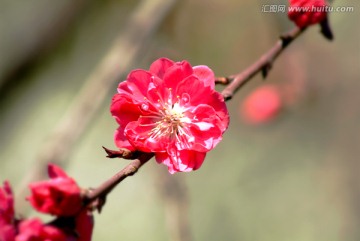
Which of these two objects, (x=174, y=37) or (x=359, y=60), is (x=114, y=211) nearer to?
(x=174, y=37)

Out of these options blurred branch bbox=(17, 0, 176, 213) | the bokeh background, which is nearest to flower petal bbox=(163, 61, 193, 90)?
blurred branch bbox=(17, 0, 176, 213)

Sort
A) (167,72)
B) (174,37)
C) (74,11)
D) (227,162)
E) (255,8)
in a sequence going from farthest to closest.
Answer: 1. (227,162)
2. (255,8)
3. (74,11)
4. (174,37)
5. (167,72)

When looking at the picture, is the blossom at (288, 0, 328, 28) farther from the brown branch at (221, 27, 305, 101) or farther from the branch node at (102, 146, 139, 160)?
the branch node at (102, 146, 139, 160)

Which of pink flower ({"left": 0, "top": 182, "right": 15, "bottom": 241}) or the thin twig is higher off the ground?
pink flower ({"left": 0, "top": 182, "right": 15, "bottom": 241})

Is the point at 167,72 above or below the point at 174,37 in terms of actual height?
above

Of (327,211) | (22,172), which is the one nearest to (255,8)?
(327,211)

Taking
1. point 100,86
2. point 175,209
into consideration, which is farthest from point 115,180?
point 100,86
